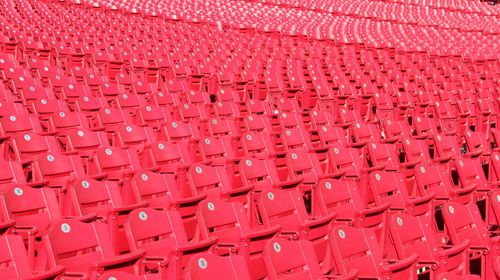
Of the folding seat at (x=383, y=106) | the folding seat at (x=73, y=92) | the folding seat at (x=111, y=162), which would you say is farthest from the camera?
the folding seat at (x=383, y=106)

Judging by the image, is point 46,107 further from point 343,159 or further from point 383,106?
point 383,106

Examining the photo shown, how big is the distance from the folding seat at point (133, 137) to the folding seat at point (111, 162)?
52 centimetres

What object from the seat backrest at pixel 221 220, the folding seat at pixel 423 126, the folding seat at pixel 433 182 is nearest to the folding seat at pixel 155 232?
the seat backrest at pixel 221 220

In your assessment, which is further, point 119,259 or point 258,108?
point 258,108

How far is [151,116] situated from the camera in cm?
623

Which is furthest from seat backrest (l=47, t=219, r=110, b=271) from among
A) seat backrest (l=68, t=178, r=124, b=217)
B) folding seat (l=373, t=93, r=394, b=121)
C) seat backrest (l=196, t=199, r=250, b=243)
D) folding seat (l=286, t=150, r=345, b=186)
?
folding seat (l=373, t=93, r=394, b=121)

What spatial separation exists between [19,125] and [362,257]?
9.79 ft

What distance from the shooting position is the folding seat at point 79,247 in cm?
288

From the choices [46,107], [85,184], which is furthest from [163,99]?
[85,184]

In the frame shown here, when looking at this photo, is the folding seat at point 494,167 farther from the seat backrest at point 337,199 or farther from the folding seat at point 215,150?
the folding seat at point 215,150

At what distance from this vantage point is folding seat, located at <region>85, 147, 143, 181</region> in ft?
15.0

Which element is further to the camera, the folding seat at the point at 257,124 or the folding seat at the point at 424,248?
the folding seat at the point at 257,124

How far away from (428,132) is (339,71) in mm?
2799

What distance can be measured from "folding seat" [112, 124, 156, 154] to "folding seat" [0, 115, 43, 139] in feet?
1.64
